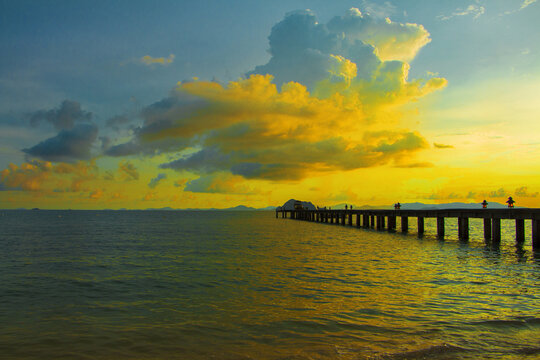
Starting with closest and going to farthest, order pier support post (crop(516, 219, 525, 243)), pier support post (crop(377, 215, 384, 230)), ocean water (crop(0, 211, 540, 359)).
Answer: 1. ocean water (crop(0, 211, 540, 359))
2. pier support post (crop(516, 219, 525, 243))
3. pier support post (crop(377, 215, 384, 230))

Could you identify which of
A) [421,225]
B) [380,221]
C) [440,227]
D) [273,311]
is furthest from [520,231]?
[273,311]

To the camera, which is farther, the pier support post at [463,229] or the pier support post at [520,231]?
the pier support post at [463,229]

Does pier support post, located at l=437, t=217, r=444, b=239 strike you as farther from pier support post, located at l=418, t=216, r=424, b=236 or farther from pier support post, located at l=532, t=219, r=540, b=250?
pier support post, located at l=532, t=219, r=540, b=250

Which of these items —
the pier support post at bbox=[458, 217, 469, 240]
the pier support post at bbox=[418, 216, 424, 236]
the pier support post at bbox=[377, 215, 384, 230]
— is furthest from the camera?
the pier support post at bbox=[377, 215, 384, 230]

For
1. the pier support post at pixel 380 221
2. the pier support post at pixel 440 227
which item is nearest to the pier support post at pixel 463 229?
the pier support post at pixel 440 227

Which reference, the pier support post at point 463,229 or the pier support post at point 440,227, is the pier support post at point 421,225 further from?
the pier support post at point 463,229

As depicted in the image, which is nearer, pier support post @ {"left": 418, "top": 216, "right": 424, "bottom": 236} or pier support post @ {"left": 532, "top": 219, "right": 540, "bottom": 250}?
pier support post @ {"left": 532, "top": 219, "right": 540, "bottom": 250}

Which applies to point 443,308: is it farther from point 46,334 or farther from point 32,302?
point 32,302

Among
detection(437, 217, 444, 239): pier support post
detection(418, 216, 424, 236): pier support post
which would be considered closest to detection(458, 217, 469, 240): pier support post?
detection(437, 217, 444, 239): pier support post

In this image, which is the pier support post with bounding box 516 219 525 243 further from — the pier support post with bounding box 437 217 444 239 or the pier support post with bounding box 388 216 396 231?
the pier support post with bounding box 388 216 396 231

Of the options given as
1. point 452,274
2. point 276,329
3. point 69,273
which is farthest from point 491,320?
point 69,273

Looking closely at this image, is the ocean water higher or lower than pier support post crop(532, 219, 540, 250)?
lower

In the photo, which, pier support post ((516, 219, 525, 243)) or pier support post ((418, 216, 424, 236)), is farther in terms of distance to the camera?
pier support post ((418, 216, 424, 236))

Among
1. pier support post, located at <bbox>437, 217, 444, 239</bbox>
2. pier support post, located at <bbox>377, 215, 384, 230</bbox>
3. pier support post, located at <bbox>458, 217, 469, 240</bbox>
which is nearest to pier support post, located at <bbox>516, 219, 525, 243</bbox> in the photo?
pier support post, located at <bbox>458, 217, 469, 240</bbox>
